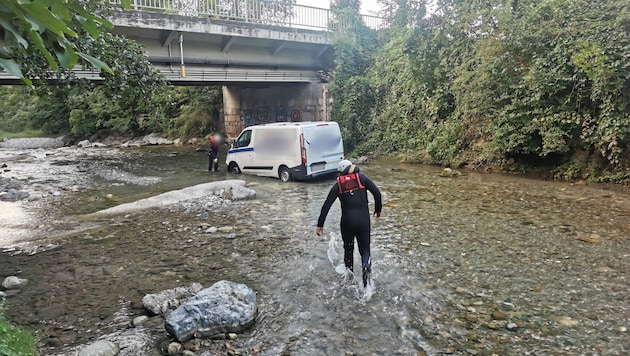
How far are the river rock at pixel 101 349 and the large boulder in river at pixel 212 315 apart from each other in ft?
1.85

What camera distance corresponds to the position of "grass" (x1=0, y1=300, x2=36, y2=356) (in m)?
3.43

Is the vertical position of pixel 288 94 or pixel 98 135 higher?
pixel 288 94

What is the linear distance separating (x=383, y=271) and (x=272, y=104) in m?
22.0

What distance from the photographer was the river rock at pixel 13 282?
618 cm

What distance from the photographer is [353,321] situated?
4.98 meters

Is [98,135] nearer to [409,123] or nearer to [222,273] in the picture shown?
[409,123]

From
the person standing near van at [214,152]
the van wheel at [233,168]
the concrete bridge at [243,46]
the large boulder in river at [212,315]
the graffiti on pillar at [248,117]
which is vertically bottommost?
the large boulder in river at [212,315]

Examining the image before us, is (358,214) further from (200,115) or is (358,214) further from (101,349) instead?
(200,115)

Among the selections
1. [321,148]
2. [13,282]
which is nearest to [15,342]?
[13,282]

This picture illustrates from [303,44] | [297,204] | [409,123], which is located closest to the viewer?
[297,204]

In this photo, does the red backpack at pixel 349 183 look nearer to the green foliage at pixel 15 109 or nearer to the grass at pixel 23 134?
the grass at pixel 23 134

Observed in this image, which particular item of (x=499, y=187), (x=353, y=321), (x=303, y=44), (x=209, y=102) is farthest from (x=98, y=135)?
(x=353, y=321)

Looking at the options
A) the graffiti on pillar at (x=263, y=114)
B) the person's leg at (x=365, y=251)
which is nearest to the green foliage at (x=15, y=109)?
the graffiti on pillar at (x=263, y=114)

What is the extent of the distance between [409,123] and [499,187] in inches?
291
